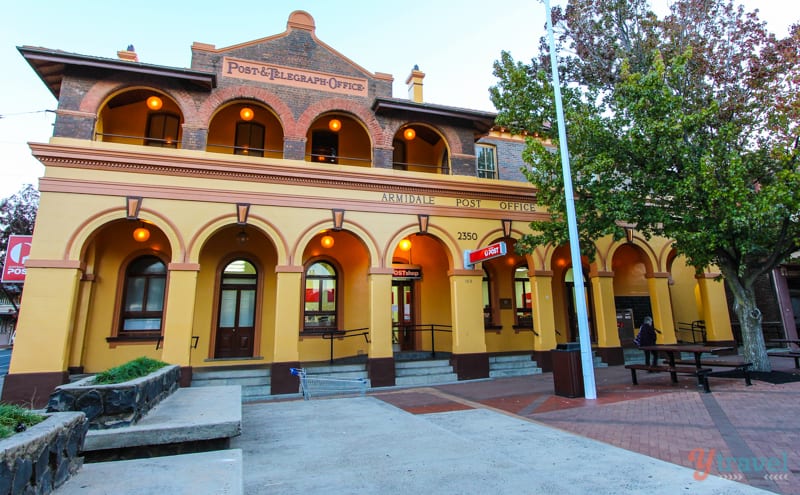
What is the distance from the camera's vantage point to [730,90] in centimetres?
1141

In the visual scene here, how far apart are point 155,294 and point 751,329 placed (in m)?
16.5

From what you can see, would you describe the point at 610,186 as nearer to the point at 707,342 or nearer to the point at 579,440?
the point at 579,440

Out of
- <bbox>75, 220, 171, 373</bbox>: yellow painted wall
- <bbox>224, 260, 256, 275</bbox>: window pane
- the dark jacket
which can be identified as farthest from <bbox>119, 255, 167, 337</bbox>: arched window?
the dark jacket

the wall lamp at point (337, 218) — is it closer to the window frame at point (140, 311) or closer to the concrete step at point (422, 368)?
the concrete step at point (422, 368)

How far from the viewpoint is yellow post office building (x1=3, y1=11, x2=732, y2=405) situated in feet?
35.6

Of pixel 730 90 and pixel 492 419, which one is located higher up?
pixel 730 90

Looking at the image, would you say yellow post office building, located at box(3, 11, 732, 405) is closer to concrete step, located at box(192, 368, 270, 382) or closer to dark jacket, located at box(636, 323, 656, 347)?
concrete step, located at box(192, 368, 270, 382)

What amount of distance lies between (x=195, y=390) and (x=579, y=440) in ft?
21.5

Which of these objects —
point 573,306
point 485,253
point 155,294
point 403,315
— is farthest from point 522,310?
point 155,294

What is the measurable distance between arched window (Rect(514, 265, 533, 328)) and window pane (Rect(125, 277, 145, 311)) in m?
12.8

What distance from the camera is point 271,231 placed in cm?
1201

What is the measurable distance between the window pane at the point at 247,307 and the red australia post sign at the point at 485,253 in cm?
696

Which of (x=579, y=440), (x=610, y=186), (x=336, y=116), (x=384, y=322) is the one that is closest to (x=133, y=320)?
(x=384, y=322)

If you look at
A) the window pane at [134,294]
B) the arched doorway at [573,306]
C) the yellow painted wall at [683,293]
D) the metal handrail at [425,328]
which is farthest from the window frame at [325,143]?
the yellow painted wall at [683,293]
